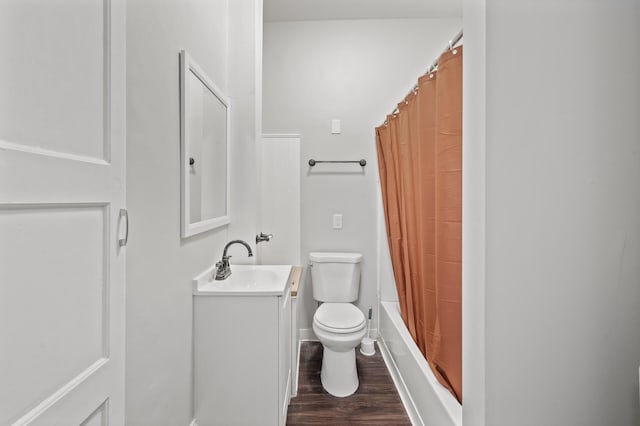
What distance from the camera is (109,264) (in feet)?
2.32

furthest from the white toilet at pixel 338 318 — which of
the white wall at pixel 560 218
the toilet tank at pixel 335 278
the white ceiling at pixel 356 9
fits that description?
the white ceiling at pixel 356 9

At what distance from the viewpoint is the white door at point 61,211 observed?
0.48m

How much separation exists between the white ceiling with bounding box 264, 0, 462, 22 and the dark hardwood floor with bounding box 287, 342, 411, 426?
2844 millimetres

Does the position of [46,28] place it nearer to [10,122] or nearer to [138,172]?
[10,122]

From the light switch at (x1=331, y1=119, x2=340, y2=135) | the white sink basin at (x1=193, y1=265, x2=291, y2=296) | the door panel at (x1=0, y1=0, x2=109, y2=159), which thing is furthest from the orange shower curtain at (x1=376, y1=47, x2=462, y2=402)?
the door panel at (x1=0, y1=0, x2=109, y2=159)

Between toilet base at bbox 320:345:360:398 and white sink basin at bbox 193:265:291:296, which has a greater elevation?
white sink basin at bbox 193:265:291:296

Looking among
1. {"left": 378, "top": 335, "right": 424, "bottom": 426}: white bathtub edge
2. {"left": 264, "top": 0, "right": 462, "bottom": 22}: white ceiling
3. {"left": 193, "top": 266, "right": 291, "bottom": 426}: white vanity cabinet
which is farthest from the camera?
{"left": 264, "top": 0, "right": 462, "bottom": 22}: white ceiling

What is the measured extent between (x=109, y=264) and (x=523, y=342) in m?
1.16

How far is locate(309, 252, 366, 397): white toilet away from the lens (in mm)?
1885

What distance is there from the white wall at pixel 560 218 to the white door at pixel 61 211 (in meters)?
1.00

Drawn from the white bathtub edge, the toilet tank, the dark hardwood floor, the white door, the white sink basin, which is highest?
the white door

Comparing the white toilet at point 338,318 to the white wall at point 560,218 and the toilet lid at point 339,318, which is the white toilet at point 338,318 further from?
the white wall at point 560,218

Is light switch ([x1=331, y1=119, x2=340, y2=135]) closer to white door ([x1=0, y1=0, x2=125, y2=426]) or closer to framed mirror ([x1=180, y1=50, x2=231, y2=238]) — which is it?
framed mirror ([x1=180, y1=50, x2=231, y2=238])

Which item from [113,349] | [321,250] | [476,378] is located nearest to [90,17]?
[113,349]
